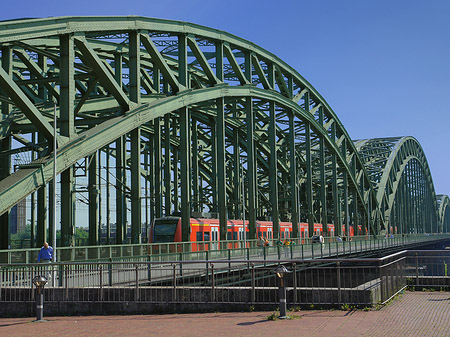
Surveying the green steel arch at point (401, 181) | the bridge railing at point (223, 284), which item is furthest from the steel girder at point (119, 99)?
the green steel arch at point (401, 181)

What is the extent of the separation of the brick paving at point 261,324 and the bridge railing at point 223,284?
532mm

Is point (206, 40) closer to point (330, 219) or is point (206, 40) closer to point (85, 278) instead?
point (85, 278)

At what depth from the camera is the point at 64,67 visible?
944 inches

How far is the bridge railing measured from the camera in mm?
13805

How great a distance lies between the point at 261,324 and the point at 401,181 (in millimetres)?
107616

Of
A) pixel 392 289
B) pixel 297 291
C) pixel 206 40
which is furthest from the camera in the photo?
pixel 206 40

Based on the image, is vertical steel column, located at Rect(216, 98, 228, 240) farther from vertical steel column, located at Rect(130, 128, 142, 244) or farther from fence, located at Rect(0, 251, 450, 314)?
fence, located at Rect(0, 251, 450, 314)

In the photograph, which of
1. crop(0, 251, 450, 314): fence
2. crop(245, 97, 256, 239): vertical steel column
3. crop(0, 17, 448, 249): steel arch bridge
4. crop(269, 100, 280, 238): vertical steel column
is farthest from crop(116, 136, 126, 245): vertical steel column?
crop(0, 251, 450, 314): fence

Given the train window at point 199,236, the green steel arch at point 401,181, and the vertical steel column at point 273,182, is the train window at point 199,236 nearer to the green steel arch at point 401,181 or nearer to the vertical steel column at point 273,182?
the vertical steel column at point 273,182

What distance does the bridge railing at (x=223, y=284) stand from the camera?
543 inches

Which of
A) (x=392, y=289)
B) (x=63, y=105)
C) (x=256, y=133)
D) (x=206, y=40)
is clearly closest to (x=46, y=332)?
(x=392, y=289)

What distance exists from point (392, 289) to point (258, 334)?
5.37 metres

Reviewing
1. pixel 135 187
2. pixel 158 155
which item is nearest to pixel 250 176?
pixel 158 155

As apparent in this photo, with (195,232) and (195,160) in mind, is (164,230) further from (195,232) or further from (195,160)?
(195,160)
